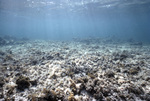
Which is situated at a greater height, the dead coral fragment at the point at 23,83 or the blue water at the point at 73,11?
the blue water at the point at 73,11

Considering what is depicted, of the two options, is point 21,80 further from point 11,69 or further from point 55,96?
point 11,69

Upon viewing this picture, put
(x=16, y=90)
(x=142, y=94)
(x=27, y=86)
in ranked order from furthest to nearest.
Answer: (x=27, y=86) < (x=16, y=90) < (x=142, y=94)

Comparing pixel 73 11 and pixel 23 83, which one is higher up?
pixel 73 11

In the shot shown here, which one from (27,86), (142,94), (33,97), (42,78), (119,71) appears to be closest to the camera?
(33,97)

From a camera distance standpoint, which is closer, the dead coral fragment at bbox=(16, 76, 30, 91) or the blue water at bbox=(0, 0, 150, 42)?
the dead coral fragment at bbox=(16, 76, 30, 91)

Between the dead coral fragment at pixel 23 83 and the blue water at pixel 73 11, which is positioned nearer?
the dead coral fragment at pixel 23 83

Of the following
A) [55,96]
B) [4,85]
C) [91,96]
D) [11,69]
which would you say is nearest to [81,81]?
[91,96]

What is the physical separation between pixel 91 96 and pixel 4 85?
15.4 ft

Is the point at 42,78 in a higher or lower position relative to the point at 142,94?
higher

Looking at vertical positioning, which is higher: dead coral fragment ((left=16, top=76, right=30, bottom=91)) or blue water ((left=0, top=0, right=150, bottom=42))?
blue water ((left=0, top=0, right=150, bottom=42))

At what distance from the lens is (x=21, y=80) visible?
17.0 feet

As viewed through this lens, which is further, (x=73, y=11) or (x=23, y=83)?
(x=73, y=11)

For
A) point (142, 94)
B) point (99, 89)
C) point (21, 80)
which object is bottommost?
point (142, 94)

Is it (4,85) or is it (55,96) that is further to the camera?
(4,85)
